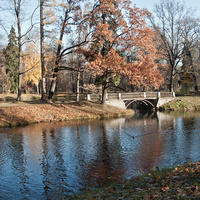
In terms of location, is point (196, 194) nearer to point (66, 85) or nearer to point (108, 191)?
point (108, 191)

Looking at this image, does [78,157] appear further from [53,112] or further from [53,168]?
[53,112]

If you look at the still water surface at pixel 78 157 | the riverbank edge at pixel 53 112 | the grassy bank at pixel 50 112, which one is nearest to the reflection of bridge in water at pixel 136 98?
the riverbank edge at pixel 53 112

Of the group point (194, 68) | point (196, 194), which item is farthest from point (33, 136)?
point (194, 68)

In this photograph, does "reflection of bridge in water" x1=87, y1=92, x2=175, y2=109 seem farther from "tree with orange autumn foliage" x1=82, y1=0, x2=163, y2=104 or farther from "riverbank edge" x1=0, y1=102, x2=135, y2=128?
"tree with orange autumn foliage" x1=82, y1=0, x2=163, y2=104

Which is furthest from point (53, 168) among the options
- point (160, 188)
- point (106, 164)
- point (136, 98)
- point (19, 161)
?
point (136, 98)

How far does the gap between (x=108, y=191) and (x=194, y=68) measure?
4406 cm

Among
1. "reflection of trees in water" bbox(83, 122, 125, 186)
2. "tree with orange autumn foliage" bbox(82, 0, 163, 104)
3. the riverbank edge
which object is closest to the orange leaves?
"tree with orange autumn foliage" bbox(82, 0, 163, 104)

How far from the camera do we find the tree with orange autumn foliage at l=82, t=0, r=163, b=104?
81.4 feet

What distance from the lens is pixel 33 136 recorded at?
54.8 ft

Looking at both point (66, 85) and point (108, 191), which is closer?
point (108, 191)

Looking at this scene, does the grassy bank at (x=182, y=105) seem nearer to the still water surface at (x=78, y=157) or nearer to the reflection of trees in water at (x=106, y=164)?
the still water surface at (x=78, y=157)

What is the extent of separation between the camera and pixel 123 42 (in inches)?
993

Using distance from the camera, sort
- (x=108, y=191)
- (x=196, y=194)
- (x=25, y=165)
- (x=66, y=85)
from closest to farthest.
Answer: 1. (x=196, y=194)
2. (x=108, y=191)
3. (x=25, y=165)
4. (x=66, y=85)

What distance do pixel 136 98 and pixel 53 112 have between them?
1446cm
